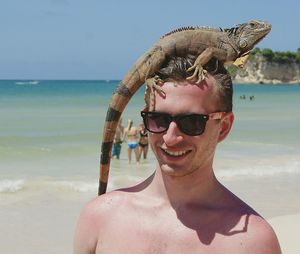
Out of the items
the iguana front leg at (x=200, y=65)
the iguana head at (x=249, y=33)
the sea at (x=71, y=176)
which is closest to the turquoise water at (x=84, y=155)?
the sea at (x=71, y=176)

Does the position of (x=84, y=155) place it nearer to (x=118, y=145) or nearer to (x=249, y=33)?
(x=118, y=145)

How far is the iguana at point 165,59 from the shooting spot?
93.2 inches

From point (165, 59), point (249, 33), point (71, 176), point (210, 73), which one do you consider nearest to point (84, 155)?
point (71, 176)

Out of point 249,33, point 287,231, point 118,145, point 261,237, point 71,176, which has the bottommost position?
point 118,145

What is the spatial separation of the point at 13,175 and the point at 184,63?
11.0 meters

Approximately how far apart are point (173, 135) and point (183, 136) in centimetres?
4

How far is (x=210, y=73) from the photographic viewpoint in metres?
2.30

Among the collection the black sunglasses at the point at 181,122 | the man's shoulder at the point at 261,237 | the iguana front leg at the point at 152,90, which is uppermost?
the iguana front leg at the point at 152,90

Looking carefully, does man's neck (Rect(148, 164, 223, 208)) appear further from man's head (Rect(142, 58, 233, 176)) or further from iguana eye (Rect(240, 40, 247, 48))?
iguana eye (Rect(240, 40, 247, 48))

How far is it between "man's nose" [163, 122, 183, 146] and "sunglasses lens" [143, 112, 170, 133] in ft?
0.07

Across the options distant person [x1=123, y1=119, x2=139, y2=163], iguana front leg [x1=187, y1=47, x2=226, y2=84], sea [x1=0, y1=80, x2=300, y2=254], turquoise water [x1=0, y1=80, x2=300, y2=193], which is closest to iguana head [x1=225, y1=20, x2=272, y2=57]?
iguana front leg [x1=187, y1=47, x2=226, y2=84]

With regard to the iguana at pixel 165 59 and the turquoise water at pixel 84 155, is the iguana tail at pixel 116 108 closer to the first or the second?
the iguana at pixel 165 59

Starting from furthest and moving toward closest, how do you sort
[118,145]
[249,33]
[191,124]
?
1. [118,145]
2. [249,33]
3. [191,124]

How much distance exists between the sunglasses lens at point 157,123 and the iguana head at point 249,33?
1.56 meters
